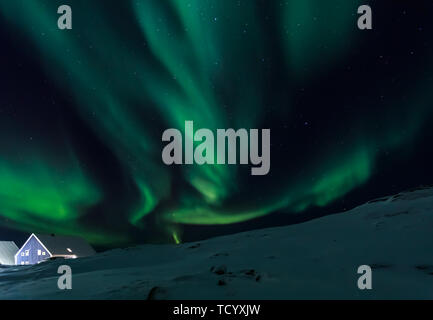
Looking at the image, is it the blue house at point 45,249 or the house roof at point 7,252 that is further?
the house roof at point 7,252

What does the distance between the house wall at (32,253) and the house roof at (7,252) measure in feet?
33.4

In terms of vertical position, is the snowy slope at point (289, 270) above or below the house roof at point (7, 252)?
below

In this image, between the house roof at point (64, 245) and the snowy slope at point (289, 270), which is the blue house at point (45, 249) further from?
the snowy slope at point (289, 270)

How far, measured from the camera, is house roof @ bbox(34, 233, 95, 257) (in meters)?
50.1

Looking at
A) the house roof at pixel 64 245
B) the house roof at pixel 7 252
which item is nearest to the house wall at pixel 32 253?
the house roof at pixel 64 245

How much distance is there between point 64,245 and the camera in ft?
172

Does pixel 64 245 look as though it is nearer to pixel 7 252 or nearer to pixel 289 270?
pixel 7 252

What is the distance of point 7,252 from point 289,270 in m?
64.0

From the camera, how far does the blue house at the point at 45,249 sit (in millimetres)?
49500

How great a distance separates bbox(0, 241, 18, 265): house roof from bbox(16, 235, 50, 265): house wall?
1018 cm
